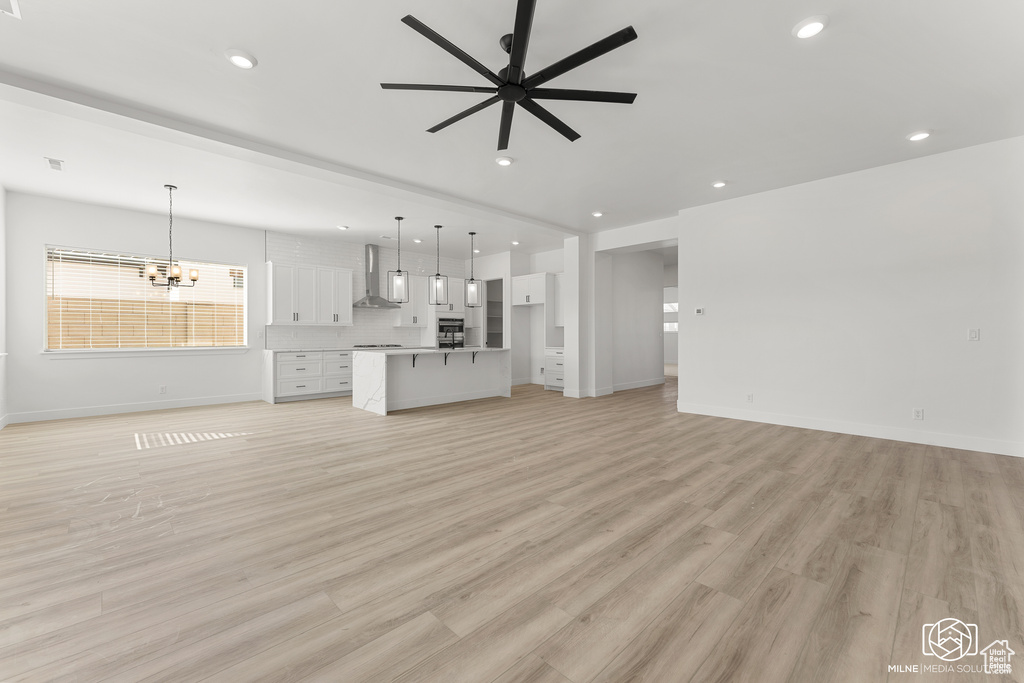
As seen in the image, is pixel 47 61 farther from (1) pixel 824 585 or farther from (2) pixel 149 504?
(1) pixel 824 585

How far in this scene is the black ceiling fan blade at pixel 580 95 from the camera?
2.60 meters

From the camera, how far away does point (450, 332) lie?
949cm

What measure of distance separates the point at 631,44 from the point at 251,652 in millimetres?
3634

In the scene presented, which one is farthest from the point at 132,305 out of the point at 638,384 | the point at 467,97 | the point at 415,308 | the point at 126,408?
Answer: the point at 638,384

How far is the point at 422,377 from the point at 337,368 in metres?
2.19

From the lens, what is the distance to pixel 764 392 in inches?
219

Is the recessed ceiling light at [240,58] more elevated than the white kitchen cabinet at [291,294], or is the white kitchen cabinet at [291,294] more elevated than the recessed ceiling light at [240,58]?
the recessed ceiling light at [240,58]

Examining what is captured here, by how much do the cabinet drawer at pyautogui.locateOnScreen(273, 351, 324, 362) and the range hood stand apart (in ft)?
4.32

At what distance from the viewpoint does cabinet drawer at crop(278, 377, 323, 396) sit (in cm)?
723

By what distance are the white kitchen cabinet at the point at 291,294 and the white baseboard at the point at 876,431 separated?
21.7ft

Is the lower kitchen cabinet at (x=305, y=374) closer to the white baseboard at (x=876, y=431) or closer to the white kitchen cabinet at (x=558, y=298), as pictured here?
the white kitchen cabinet at (x=558, y=298)

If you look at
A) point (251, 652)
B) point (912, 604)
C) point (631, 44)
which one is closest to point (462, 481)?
point (251, 652)

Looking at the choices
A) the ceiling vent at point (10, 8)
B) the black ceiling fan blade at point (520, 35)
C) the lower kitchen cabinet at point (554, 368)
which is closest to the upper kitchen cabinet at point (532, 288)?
the lower kitchen cabinet at point (554, 368)

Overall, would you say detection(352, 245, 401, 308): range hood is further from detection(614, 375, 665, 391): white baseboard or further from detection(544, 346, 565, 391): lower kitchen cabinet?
detection(614, 375, 665, 391): white baseboard
